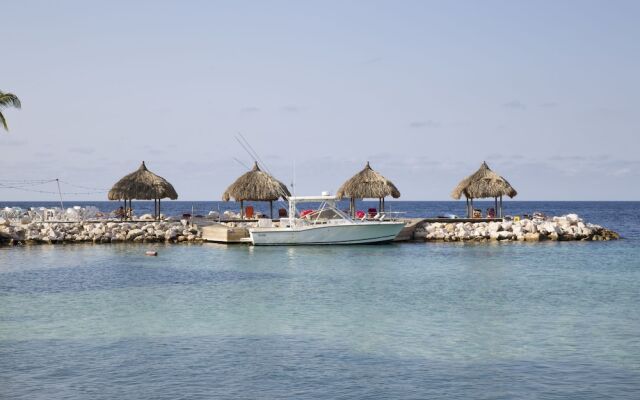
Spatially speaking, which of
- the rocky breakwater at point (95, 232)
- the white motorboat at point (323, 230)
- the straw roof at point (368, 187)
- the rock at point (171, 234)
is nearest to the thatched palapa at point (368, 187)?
the straw roof at point (368, 187)

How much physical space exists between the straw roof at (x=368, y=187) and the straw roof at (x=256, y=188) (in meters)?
3.63

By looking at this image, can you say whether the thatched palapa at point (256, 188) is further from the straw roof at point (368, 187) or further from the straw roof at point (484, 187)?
the straw roof at point (484, 187)

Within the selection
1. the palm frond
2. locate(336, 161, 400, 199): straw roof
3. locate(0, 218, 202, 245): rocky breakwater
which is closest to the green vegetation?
the palm frond

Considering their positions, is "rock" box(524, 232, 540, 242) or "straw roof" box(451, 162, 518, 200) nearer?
"rock" box(524, 232, 540, 242)

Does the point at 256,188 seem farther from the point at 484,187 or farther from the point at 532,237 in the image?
the point at 532,237

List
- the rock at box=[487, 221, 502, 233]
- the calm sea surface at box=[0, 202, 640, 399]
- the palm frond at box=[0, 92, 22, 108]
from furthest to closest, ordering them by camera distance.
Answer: the rock at box=[487, 221, 502, 233], the palm frond at box=[0, 92, 22, 108], the calm sea surface at box=[0, 202, 640, 399]

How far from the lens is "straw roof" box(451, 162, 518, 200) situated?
146 feet

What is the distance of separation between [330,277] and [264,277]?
2.19 metres

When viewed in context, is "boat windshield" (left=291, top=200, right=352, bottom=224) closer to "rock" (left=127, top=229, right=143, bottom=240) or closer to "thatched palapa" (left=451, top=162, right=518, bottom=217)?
"rock" (left=127, top=229, right=143, bottom=240)

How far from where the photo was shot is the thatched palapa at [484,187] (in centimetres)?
4462

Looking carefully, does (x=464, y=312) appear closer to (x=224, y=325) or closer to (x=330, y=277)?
(x=224, y=325)

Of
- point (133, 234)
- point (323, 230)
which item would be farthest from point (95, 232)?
point (323, 230)

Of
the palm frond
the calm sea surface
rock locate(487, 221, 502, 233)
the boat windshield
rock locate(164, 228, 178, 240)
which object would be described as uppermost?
the palm frond

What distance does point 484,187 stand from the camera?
4469 cm
